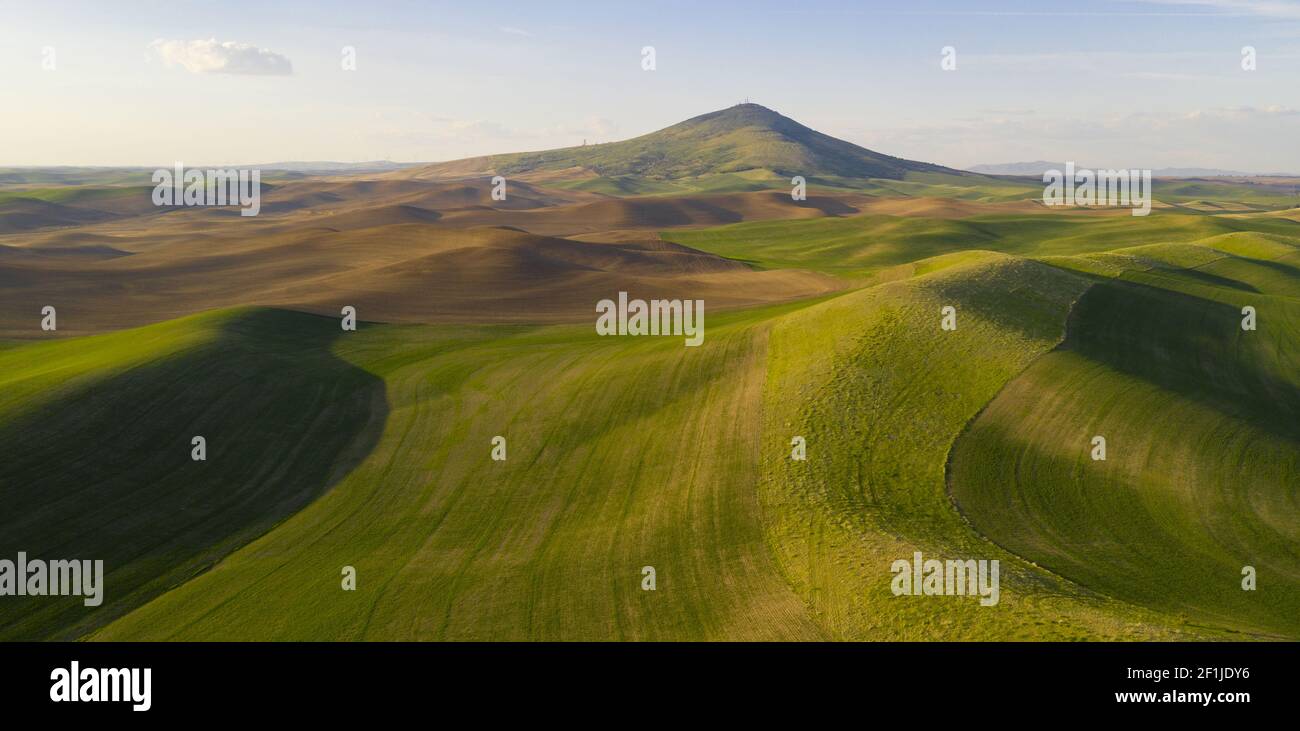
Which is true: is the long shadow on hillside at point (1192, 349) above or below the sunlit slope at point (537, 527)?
above

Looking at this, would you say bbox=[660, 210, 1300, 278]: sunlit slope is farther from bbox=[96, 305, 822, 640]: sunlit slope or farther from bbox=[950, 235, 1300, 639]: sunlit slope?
bbox=[96, 305, 822, 640]: sunlit slope

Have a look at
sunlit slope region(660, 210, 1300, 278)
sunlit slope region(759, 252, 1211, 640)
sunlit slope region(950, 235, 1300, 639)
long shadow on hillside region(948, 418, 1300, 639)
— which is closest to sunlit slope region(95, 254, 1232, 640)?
sunlit slope region(759, 252, 1211, 640)

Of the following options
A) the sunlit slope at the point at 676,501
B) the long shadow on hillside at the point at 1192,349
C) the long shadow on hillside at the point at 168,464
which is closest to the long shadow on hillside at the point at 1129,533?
the sunlit slope at the point at 676,501

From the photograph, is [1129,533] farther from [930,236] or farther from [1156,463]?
[930,236]

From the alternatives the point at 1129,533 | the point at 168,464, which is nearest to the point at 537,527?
the point at 168,464

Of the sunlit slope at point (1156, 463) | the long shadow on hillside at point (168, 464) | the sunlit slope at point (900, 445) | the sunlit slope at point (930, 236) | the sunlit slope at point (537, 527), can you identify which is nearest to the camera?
the sunlit slope at point (900, 445)

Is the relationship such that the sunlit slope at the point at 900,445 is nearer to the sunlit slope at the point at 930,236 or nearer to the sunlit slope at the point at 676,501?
the sunlit slope at the point at 676,501

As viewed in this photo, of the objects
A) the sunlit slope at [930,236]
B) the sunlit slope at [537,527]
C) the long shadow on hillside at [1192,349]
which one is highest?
the sunlit slope at [930,236]
